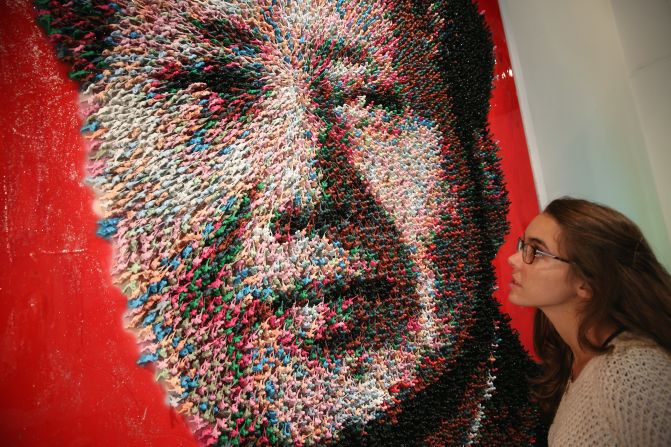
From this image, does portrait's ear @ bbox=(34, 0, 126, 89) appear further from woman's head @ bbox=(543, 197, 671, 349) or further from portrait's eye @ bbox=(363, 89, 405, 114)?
woman's head @ bbox=(543, 197, 671, 349)

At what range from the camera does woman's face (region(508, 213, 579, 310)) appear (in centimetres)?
87

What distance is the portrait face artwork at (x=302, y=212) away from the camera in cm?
55

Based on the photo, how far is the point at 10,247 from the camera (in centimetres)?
46

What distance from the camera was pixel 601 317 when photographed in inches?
32.9

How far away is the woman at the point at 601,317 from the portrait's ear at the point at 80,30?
3.01 feet

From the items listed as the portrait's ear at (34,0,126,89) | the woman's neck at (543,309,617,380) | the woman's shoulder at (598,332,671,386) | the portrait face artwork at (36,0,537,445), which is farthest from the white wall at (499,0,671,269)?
the portrait's ear at (34,0,126,89)

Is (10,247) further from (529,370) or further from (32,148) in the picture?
(529,370)

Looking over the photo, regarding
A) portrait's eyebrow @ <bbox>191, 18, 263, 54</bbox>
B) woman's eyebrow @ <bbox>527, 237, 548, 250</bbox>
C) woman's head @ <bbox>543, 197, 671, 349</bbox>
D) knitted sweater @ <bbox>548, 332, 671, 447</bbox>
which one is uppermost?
portrait's eyebrow @ <bbox>191, 18, 263, 54</bbox>

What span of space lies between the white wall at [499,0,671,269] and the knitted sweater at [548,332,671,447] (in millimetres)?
532

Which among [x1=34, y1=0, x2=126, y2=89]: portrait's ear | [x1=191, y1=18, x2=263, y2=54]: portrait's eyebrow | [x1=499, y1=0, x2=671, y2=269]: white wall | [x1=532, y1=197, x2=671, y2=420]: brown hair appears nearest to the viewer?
[x1=34, y1=0, x2=126, y2=89]: portrait's ear

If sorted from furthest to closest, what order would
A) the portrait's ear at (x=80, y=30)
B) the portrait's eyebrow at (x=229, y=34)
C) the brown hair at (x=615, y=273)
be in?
the brown hair at (x=615, y=273)
the portrait's eyebrow at (x=229, y=34)
the portrait's ear at (x=80, y=30)

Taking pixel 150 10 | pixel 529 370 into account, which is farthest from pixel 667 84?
pixel 150 10

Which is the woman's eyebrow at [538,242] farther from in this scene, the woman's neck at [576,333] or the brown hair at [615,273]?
the woman's neck at [576,333]

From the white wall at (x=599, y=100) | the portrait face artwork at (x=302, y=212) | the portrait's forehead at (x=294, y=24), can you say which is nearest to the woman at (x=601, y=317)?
the portrait face artwork at (x=302, y=212)
